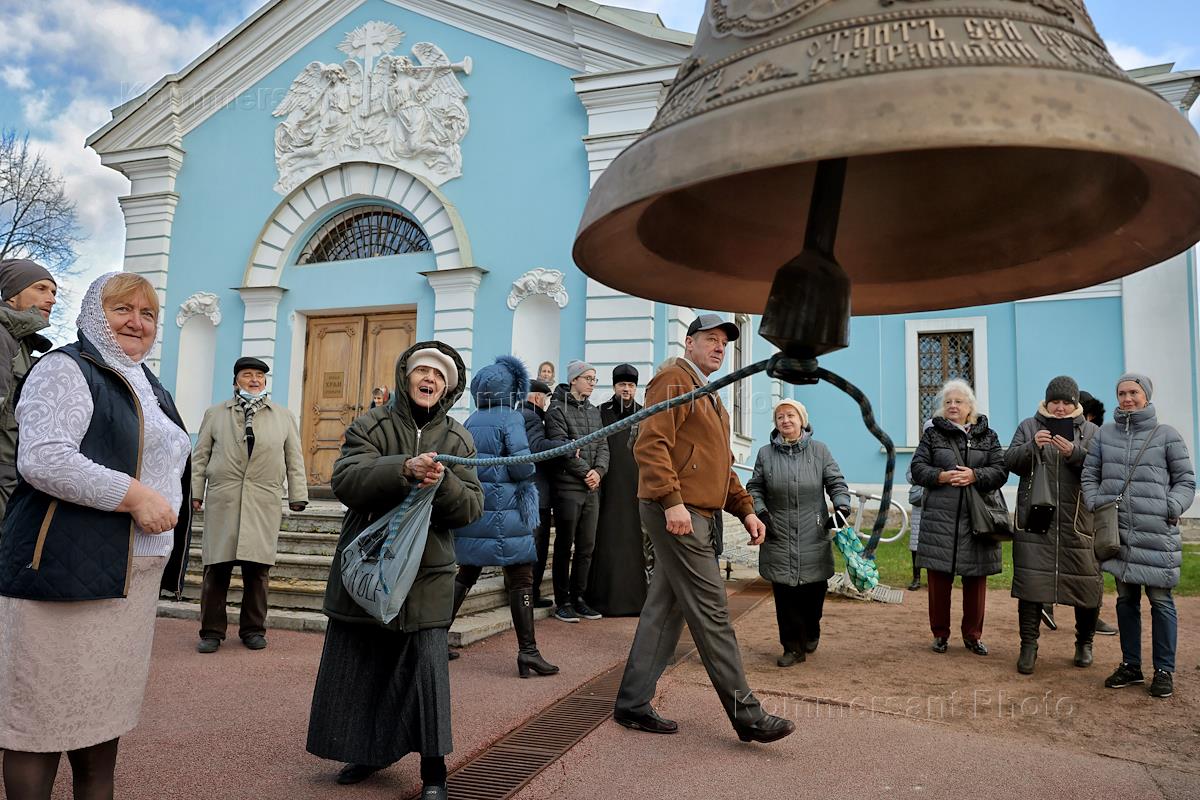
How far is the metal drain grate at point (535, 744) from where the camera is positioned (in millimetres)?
3594

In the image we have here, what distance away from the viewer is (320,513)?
28.3ft

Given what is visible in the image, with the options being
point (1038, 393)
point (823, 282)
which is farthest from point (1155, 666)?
point (1038, 393)

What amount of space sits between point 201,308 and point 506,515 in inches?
396

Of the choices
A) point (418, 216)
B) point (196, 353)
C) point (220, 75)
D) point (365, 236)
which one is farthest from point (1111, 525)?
point (220, 75)

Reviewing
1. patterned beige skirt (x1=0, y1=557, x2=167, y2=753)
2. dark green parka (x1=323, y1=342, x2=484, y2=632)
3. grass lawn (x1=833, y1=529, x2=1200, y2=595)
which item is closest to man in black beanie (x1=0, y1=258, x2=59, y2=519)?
dark green parka (x1=323, y1=342, x2=484, y2=632)

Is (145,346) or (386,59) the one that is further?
(386,59)

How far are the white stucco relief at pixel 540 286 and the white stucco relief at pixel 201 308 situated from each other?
16.0ft

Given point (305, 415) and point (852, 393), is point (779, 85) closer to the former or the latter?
point (852, 393)

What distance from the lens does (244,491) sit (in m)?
6.27

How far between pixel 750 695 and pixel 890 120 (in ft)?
11.4

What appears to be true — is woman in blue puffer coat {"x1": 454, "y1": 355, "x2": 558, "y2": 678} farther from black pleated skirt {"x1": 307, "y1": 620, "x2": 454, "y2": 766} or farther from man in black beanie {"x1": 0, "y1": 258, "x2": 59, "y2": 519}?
man in black beanie {"x1": 0, "y1": 258, "x2": 59, "y2": 519}

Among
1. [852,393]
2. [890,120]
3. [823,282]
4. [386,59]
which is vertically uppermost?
[386,59]

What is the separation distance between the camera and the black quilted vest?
2.39 metres

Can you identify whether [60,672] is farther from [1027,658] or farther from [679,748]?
[1027,658]
